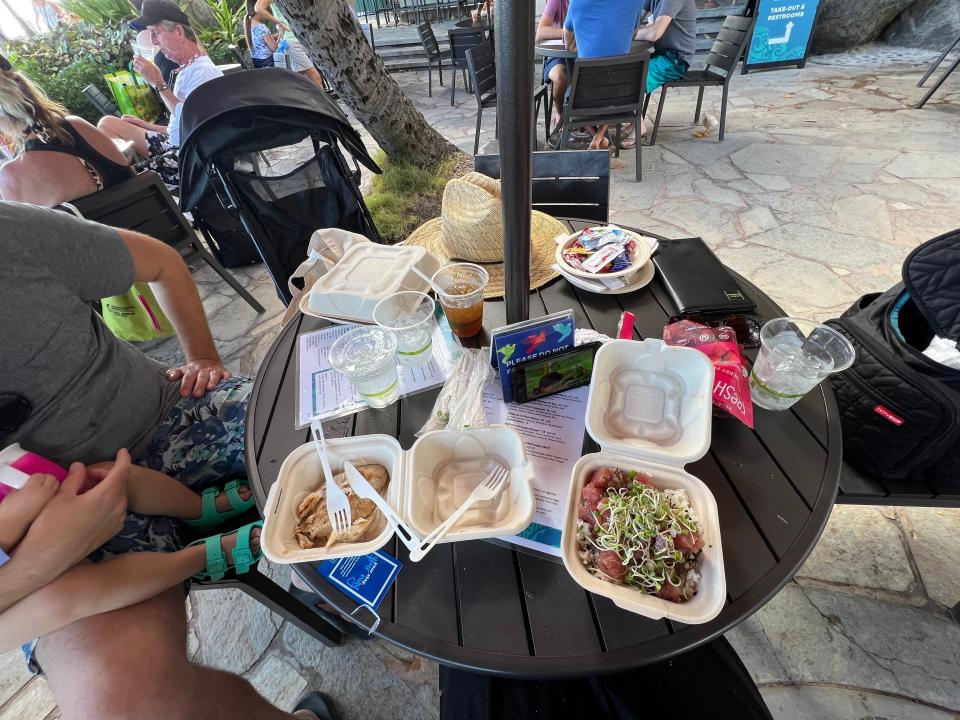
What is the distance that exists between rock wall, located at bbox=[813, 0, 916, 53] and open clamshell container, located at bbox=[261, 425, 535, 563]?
906 cm

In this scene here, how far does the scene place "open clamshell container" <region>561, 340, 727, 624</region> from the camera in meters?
0.65

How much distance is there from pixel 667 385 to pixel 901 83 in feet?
23.6

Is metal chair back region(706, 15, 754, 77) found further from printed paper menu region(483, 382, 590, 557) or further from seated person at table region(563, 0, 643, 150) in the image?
printed paper menu region(483, 382, 590, 557)

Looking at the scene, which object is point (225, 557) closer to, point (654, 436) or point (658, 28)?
point (654, 436)

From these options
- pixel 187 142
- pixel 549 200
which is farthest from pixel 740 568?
pixel 187 142

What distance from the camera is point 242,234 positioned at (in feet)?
10.8

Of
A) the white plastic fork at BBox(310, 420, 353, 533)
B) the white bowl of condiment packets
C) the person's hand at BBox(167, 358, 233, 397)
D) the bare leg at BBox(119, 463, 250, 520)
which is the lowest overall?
the bare leg at BBox(119, 463, 250, 520)

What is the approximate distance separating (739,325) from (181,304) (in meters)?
1.80

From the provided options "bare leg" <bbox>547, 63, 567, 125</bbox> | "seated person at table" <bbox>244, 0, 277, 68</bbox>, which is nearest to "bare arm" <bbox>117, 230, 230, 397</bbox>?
"bare leg" <bbox>547, 63, 567, 125</bbox>

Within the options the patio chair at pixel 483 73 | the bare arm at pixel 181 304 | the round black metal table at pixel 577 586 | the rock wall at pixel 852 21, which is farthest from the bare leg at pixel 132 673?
the rock wall at pixel 852 21

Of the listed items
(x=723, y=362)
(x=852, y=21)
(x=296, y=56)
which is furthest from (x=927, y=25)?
(x=723, y=362)

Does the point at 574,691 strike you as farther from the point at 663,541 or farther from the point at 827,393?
the point at 827,393

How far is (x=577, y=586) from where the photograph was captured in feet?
2.53

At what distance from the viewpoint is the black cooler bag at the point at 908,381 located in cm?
107
